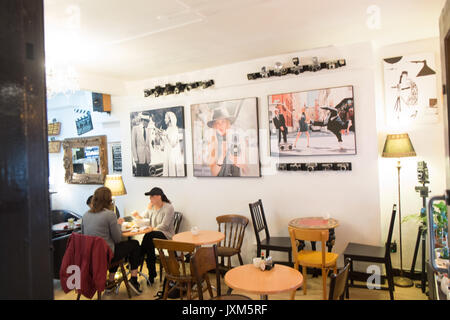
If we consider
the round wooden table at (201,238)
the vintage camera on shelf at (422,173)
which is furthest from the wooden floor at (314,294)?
the vintage camera on shelf at (422,173)

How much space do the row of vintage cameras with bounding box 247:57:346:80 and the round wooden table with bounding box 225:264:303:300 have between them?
2.61 metres

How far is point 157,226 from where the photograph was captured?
454 centimetres

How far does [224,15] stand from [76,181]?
5.18 metres

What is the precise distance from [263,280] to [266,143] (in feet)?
7.75

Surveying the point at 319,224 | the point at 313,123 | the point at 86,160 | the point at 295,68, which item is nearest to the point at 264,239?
the point at 319,224

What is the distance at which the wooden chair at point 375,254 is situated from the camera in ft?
11.6

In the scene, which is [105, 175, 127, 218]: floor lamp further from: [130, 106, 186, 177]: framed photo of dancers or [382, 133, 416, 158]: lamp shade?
[382, 133, 416, 158]: lamp shade

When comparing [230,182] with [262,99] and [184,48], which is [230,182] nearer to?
[262,99]

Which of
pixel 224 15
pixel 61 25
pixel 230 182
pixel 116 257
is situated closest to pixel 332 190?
pixel 230 182

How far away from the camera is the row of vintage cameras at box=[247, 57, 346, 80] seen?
415 centimetres

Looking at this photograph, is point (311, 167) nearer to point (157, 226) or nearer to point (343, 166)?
point (343, 166)

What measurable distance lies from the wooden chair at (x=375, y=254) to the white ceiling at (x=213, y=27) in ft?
6.71

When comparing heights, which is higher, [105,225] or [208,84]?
[208,84]

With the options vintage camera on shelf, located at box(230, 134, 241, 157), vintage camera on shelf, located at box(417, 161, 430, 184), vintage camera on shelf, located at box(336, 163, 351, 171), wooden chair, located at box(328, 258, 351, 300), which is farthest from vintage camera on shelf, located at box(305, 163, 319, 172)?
wooden chair, located at box(328, 258, 351, 300)
